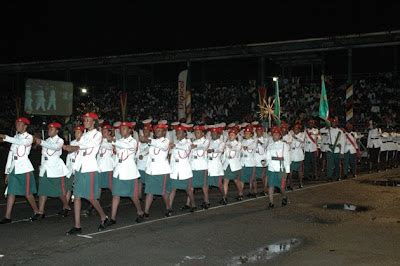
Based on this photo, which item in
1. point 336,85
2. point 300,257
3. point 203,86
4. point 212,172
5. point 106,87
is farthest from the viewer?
point 106,87

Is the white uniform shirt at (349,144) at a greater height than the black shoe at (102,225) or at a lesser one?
greater

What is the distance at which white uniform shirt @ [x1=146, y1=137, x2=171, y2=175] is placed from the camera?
964cm

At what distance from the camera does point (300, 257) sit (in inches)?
273

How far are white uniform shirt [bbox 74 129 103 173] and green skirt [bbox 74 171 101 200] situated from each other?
85mm

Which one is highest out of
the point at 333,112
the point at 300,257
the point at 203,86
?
the point at 203,86

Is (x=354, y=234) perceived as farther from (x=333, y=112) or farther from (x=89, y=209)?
(x=333, y=112)

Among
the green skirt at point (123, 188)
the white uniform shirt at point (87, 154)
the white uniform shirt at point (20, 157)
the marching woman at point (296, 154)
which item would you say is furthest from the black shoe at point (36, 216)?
the marching woman at point (296, 154)

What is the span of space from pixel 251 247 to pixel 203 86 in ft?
87.8

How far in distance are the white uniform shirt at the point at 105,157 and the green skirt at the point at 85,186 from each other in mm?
2205

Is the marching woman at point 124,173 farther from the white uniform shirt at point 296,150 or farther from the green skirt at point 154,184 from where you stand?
the white uniform shirt at point 296,150

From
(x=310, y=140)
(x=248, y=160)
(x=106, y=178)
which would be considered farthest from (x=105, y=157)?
(x=310, y=140)

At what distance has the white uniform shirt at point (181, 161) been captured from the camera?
1020cm

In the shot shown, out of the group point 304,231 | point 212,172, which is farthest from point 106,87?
point 304,231

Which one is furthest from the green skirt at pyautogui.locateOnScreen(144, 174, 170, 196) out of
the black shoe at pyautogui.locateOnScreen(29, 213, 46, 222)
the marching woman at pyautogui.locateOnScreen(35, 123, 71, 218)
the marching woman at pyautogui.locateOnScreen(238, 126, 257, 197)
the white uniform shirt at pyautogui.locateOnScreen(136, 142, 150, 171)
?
the marching woman at pyautogui.locateOnScreen(238, 126, 257, 197)
